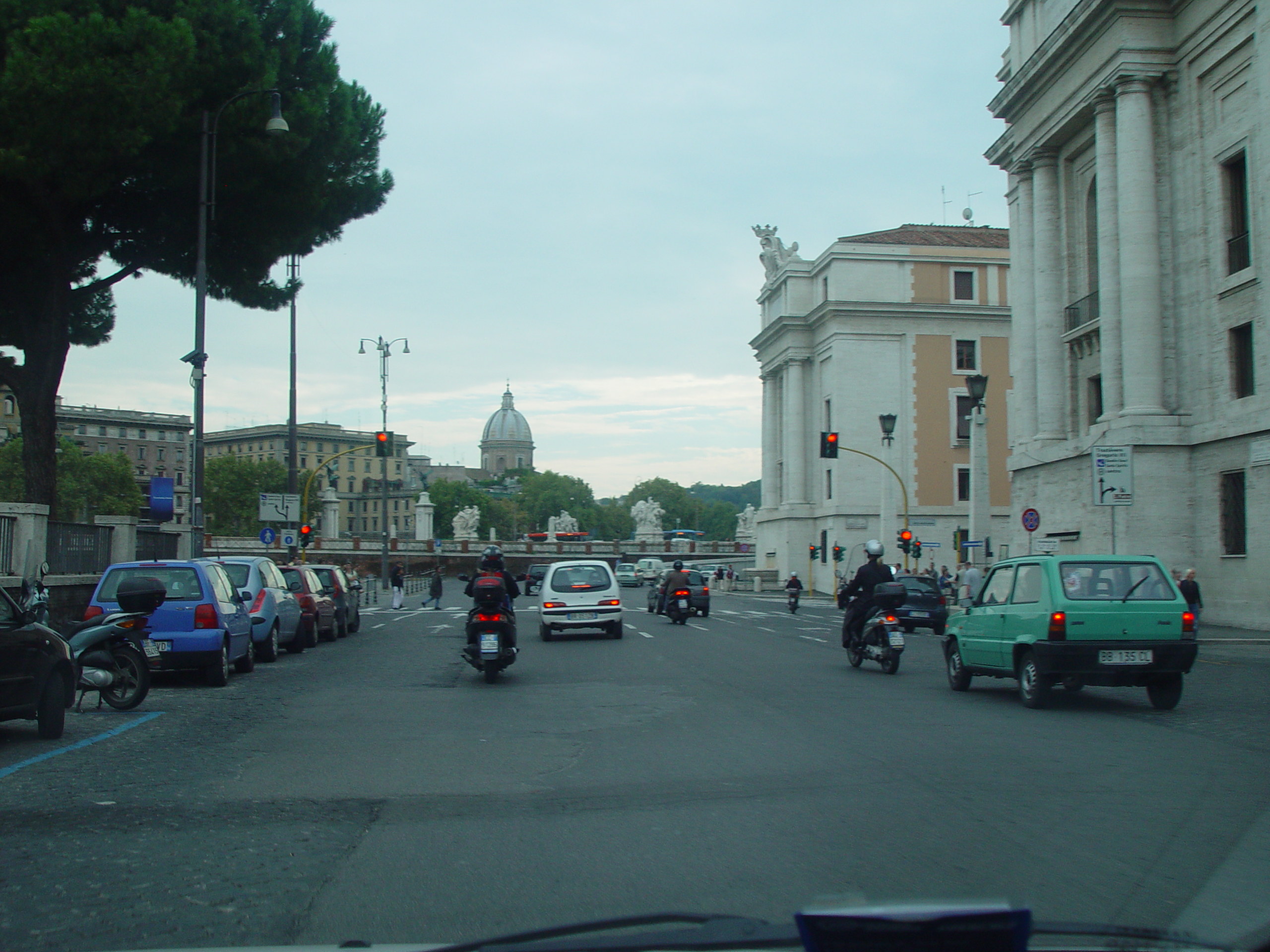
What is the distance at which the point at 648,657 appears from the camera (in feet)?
61.4

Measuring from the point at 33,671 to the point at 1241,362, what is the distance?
24.6 metres

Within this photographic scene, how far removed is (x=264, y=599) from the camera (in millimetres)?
18047

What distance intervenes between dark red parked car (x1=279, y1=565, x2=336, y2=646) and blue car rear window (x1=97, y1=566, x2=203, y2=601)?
6.41m

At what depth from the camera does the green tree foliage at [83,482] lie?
312 feet

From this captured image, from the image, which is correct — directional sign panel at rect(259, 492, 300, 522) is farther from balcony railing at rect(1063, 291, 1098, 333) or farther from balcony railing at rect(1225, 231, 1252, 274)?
balcony railing at rect(1225, 231, 1252, 274)

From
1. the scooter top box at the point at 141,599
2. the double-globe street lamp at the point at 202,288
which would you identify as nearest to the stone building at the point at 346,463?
Result: the double-globe street lamp at the point at 202,288

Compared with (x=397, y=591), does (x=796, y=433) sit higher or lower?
higher

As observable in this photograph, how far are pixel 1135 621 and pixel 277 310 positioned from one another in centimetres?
2344

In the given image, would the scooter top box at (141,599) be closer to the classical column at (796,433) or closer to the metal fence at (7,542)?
the metal fence at (7,542)

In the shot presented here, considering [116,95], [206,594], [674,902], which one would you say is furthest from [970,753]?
[116,95]

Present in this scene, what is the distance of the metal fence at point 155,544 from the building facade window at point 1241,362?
23303 mm

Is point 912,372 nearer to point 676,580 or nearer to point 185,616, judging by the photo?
point 676,580

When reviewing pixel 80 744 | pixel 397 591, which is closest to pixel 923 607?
A: pixel 397 591

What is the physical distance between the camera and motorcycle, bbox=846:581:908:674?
15.8m
